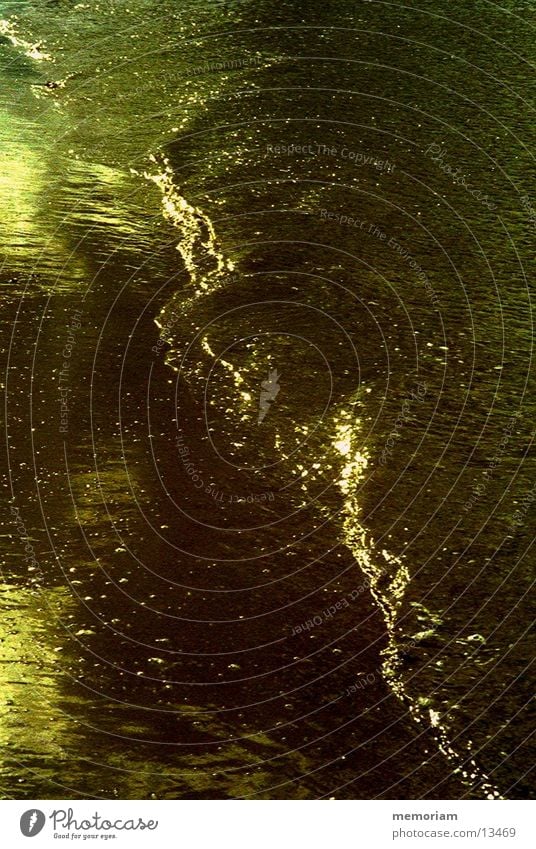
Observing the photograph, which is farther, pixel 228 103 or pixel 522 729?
pixel 228 103

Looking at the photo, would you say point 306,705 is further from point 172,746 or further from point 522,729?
point 522,729

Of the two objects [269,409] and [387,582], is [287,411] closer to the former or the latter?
[269,409]

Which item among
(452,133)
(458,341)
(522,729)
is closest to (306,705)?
(522,729)
